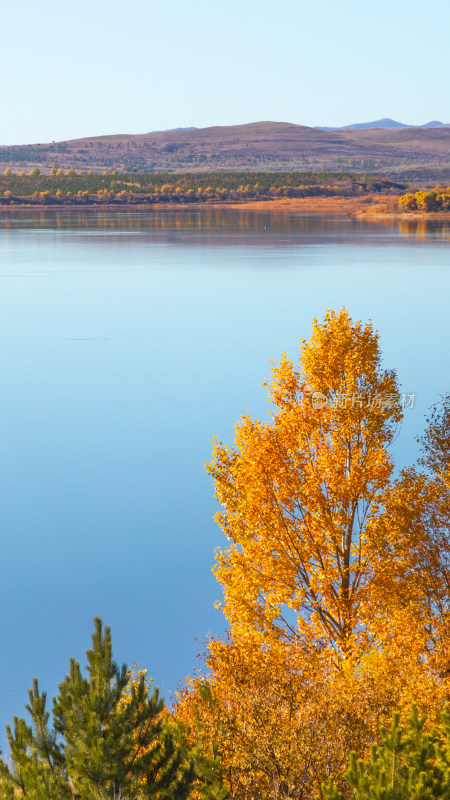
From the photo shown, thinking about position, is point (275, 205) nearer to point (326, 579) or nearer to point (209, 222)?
point (209, 222)

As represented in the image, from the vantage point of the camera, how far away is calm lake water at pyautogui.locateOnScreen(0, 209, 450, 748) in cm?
2705

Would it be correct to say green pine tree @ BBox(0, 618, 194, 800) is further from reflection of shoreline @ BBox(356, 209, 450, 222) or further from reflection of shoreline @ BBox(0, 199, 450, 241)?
reflection of shoreline @ BBox(356, 209, 450, 222)

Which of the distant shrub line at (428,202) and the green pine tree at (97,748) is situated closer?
the green pine tree at (97,748)

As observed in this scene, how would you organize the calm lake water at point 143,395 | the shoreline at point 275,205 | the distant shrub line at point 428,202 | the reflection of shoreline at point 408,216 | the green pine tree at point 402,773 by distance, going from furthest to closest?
the shoreline at point 275,205 < the reflection of shoreline at point 408,216 < the distant shrub line at point 428,202 < the calm lake water at point 143,395 < the green pine tree at point 402,773

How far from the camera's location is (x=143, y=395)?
48281mm

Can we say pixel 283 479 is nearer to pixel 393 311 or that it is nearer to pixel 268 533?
pixel 268 533

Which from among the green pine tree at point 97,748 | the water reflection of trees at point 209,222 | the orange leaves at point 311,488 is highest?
the water reflection of trees at point 209,222

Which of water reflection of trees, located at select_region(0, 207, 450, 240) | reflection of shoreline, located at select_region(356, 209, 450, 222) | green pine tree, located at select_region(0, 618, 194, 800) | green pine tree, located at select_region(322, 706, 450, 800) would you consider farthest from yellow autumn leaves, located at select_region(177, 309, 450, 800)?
reflection of shoreline, located at select_region(356, 209, 450, 222)

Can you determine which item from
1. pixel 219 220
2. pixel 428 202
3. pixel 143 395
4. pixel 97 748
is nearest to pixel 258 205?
pixel 219 220

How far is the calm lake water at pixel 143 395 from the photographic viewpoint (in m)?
27.1

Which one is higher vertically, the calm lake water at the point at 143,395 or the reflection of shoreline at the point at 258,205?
the reflection of shoreline at the point at 258,205

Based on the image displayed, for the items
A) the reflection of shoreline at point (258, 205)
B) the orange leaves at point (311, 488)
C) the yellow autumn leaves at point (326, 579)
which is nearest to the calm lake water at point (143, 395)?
the orange leaves at point (311, 488)

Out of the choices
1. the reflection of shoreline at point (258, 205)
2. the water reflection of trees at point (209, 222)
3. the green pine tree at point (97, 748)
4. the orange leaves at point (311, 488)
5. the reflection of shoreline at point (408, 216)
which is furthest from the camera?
the reflection of shoreline at point (258, 205)

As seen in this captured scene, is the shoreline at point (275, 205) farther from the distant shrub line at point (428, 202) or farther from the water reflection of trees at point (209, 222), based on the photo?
the distant shrub line at point (428, 202)
